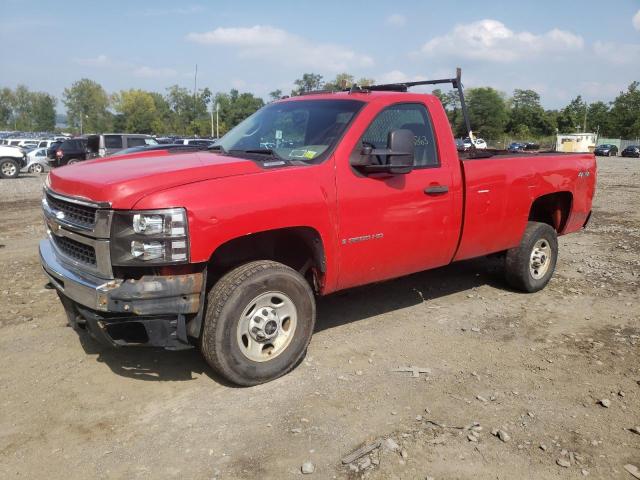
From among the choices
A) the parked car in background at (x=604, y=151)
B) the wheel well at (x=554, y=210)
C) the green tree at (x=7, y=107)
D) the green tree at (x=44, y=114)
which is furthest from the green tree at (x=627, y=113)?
the green tree at (x=7, y=107)

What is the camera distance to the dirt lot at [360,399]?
10.0 ft

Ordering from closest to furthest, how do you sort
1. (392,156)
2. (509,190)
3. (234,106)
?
(392,156) → (509,190) → (234,106)

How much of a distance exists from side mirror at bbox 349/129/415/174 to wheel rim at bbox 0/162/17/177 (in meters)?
20.6

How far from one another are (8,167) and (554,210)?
2059 cm

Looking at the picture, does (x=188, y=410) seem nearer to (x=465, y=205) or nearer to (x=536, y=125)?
Result: (x=465, y=205)

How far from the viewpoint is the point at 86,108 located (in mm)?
111688

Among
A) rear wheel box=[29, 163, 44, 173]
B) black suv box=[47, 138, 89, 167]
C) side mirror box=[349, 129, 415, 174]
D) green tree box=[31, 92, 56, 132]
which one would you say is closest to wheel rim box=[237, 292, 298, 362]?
side mirror box=[349, 129, 415, 174]

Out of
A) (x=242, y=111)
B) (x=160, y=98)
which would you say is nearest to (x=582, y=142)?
(x=242, y=111)

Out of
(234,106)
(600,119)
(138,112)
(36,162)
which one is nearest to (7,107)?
(138,112)

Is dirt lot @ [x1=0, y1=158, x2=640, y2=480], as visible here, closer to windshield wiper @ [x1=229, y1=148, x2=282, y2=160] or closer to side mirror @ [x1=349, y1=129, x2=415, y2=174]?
side mirror @ [x1=349, y1=129, x2=415, y2=174]

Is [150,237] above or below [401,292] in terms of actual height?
above

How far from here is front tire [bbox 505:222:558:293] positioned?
233 inches

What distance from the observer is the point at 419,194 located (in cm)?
455

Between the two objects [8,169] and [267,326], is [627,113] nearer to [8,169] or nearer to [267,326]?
[8,169]
